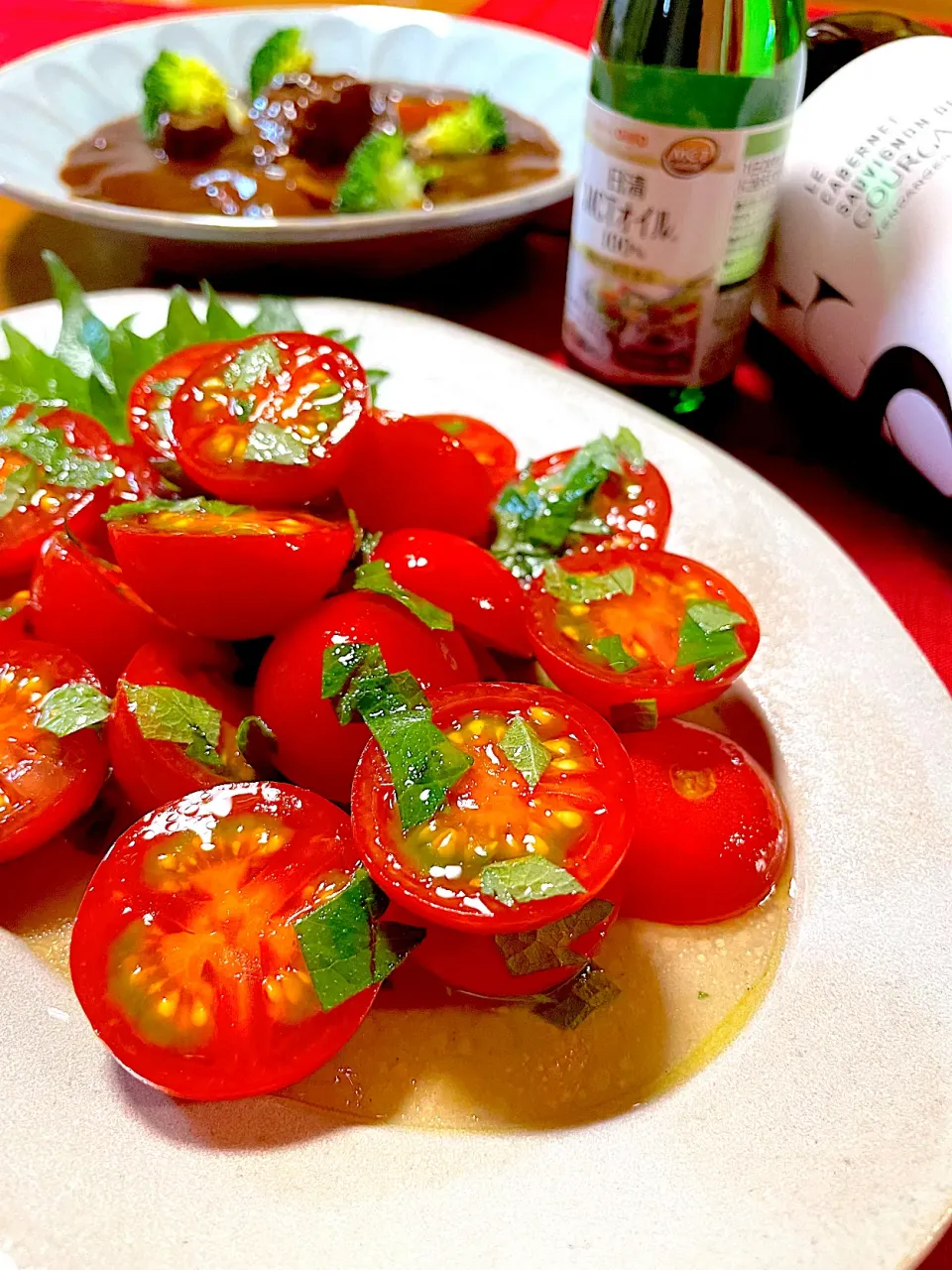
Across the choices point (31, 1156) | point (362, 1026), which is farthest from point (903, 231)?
point (31, 1156)

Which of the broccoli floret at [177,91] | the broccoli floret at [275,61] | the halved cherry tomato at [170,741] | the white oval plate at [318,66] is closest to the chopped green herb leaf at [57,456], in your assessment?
the halved cherry tomato at [170,741]

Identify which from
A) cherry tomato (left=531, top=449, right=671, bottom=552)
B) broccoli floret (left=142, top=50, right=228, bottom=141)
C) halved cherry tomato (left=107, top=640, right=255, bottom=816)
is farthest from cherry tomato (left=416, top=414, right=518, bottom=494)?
broccoli floret (left=142, top=50, right=228, bottom=141)

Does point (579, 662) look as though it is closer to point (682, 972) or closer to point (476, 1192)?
point (682, 972)

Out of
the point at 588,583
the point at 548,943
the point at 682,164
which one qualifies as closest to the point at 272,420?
the point at 588,583

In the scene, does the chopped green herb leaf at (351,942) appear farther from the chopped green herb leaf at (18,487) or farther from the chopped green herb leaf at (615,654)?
the chopped green herb leaf at (18,487)

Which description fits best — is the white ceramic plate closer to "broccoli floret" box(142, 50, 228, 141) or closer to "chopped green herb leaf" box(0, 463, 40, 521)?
"chopped green herb leaf" box(0, 463, 40, 521)

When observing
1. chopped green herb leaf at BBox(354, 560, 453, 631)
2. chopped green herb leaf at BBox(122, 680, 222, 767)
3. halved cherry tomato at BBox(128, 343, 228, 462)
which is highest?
halved cherry tomato at BBox(128, 343, 228, 462)
